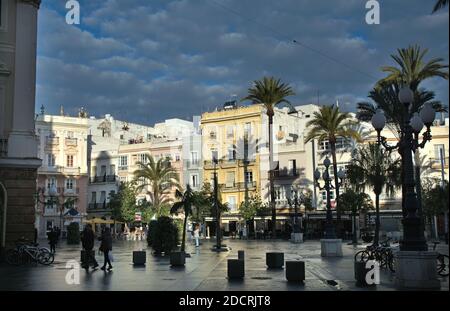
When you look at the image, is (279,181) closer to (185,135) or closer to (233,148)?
(233,148)

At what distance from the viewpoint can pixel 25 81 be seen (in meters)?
23.6

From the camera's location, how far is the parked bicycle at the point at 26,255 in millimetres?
21500

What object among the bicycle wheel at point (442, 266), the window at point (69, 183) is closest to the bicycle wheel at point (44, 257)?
the bicycle wheel at point (442, 266)

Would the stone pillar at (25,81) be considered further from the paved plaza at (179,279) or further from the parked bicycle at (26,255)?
the paved plaza at (179,279)

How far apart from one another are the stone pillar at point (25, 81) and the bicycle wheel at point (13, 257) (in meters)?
3.92

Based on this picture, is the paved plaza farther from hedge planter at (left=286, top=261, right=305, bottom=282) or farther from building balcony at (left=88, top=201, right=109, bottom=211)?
building balcony at (left=88, top=201, right=109, bottom=211)

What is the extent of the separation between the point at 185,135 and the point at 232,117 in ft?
29.1

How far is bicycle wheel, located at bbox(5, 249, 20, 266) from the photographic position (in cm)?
2147

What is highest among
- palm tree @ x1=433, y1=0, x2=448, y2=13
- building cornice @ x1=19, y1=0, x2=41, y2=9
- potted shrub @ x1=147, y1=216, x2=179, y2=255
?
building cornice @ x1=19, y1=0, x2=41, y2=9

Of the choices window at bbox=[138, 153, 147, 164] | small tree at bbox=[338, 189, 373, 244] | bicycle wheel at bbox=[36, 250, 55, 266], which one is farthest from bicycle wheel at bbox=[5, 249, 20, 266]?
window at bbox=[138, 153, 147, 164]

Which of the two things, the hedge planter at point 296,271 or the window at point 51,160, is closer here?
the hedge planter at point 296,271

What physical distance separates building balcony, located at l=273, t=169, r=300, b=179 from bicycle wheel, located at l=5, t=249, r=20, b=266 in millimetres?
45724

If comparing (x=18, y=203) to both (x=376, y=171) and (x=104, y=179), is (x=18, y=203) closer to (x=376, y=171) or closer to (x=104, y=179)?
(x=376, y=171)
